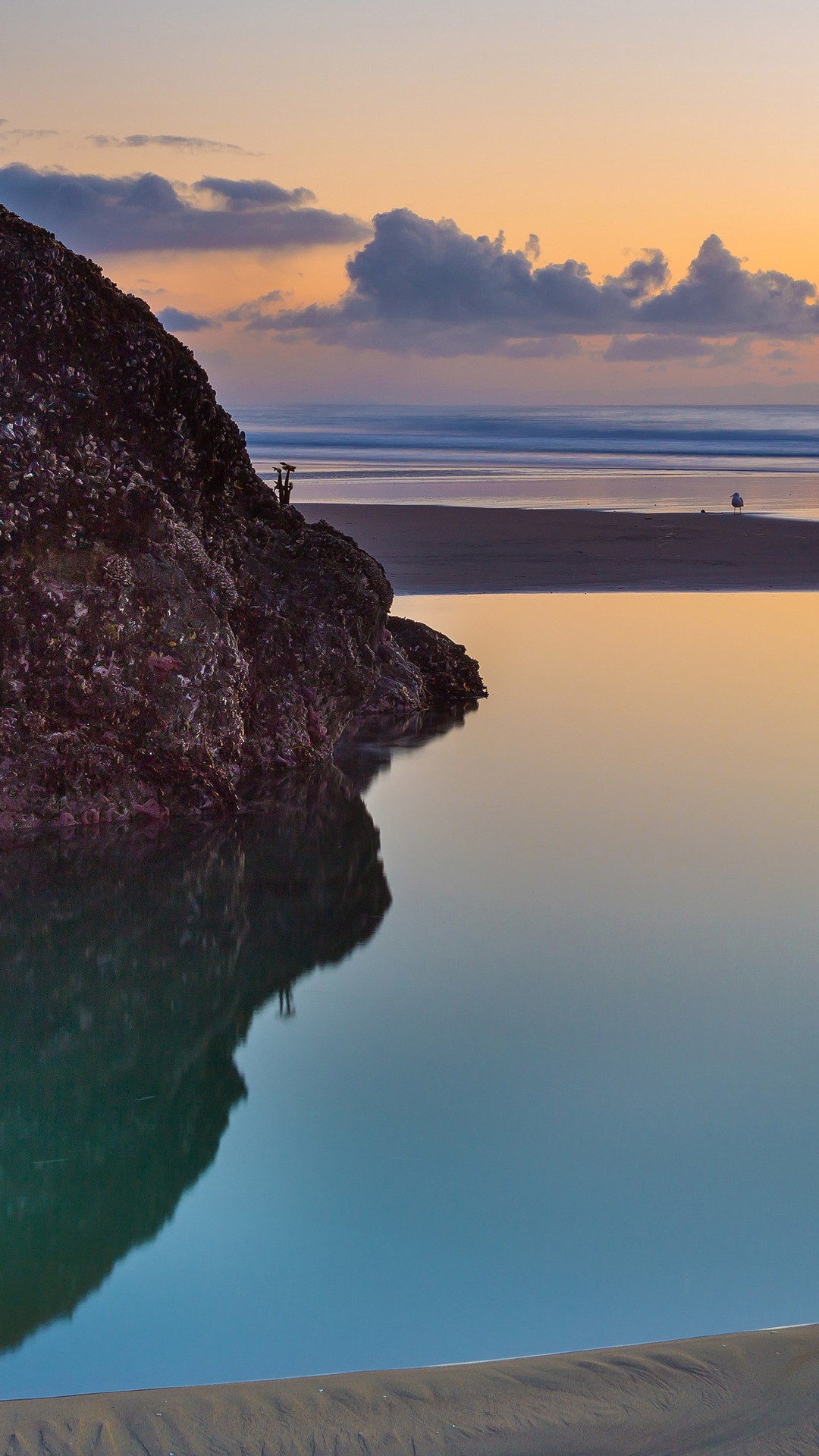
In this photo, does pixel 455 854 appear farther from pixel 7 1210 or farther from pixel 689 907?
pixel 7 1210

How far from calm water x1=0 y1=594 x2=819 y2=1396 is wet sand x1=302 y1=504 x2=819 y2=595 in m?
10.6

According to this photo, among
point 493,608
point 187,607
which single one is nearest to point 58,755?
point 187,607

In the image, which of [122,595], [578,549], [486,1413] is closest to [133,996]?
[486,1413]

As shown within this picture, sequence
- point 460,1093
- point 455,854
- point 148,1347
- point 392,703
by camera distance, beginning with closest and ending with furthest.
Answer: point 148,1347, point 460,1093, point 455,854, point 392,703

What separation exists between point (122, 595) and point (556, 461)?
5053cm

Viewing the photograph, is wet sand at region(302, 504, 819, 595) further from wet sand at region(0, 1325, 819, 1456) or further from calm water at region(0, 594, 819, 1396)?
wet sand at region(0, 1325, 819, 1456)

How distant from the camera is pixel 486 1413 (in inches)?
102

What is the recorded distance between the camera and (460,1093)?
153 inches

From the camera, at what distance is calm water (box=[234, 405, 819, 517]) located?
1344 inches

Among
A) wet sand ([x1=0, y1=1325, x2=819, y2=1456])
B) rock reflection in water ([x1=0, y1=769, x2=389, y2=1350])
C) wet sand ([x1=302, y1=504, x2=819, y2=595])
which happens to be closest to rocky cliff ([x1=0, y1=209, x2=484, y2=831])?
rock reflection in water ([x1=0, y1=769, x2=389, y2=1350])

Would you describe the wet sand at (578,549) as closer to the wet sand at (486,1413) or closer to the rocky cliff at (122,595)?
the rocky cliff at (122,595)

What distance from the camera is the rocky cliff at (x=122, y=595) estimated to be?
6.43m

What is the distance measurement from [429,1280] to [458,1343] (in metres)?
0.21

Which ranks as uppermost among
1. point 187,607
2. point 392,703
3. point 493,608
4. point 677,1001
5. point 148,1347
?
point 493,608
